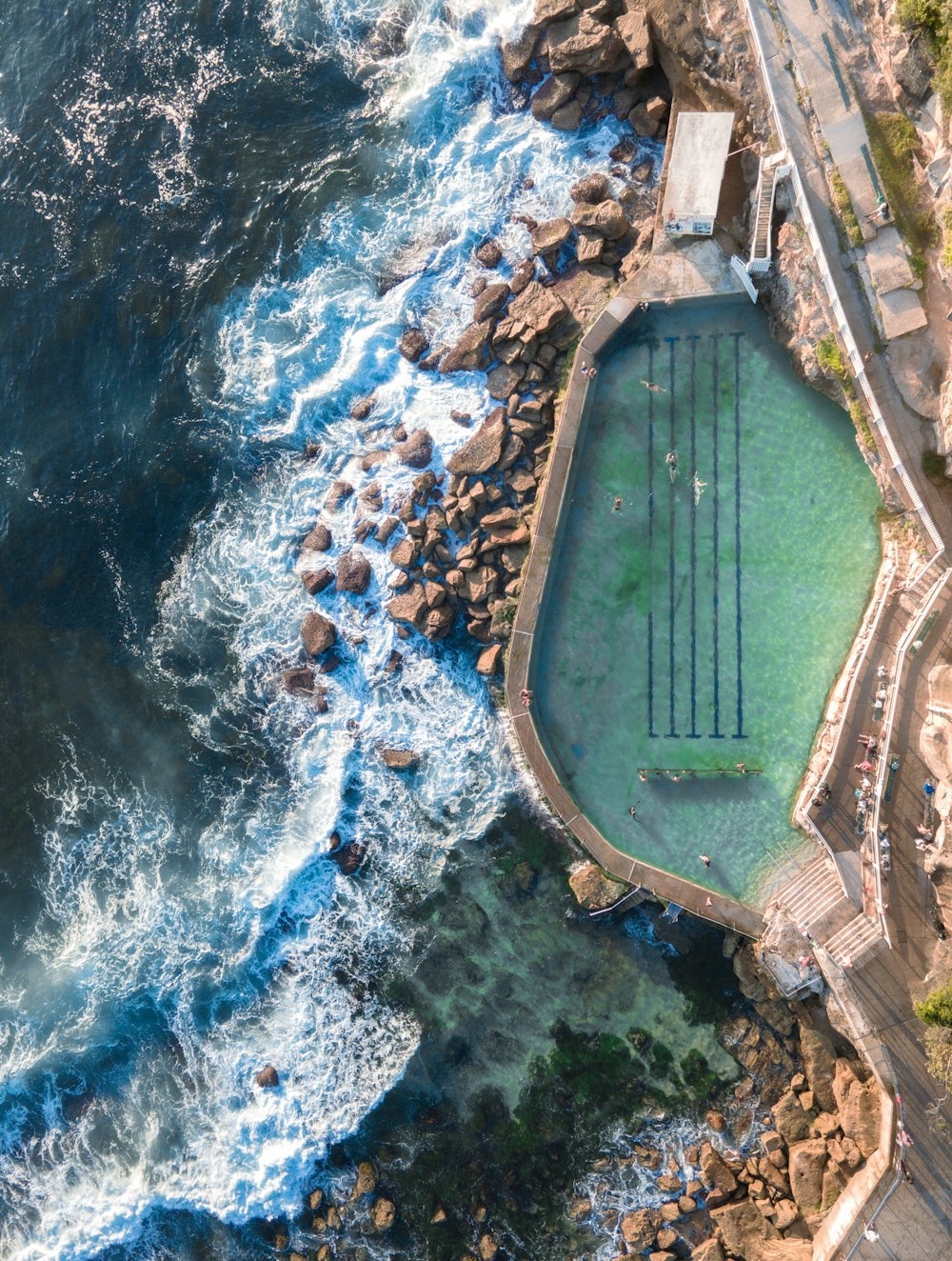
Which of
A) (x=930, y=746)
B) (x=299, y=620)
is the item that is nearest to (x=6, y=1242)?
(x=299, y=620)

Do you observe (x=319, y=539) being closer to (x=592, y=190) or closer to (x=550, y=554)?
(x=550, y=554)

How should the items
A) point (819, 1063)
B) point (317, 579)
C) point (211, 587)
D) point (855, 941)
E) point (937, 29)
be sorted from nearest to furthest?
point (937, 29)
point (855, 941)
point (819, 1063)
point (317, 579)
point (211, 587)

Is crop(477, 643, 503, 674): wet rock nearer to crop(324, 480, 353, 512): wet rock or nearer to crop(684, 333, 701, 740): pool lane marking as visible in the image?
crop(684, 333, 701, 740): pool lane marking

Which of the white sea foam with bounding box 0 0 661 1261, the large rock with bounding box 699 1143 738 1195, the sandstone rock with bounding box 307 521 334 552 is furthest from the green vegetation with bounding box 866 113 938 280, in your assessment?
the large rock with bounding box 699 1143 738 1195

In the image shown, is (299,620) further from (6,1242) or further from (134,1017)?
(6,1242)

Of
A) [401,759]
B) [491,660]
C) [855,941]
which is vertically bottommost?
[855,941]

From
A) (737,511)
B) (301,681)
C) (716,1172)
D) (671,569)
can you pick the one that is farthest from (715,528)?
(716,1172)

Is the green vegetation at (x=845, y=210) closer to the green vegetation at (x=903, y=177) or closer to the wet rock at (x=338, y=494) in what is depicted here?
the green vegetation at (x=903, y=177)
